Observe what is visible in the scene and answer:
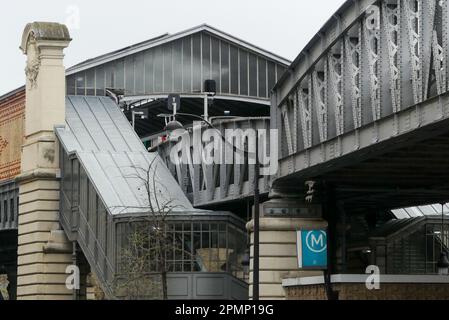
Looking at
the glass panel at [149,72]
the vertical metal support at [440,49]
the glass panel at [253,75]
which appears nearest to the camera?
the vertical metal support at [440,49]

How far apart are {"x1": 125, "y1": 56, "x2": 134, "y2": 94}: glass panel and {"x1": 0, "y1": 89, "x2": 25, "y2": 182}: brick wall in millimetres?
6008

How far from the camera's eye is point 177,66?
82625 mm

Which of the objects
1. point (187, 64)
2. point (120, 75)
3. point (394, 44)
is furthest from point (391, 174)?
point (187, 64)

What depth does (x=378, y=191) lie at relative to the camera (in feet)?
186

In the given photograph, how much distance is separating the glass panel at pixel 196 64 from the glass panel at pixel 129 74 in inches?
149

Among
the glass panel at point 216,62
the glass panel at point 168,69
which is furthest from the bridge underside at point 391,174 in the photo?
the glass panel at point 216,62

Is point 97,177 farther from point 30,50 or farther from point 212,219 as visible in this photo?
point 30,50

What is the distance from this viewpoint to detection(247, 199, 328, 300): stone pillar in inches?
2160

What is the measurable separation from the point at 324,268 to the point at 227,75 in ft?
102

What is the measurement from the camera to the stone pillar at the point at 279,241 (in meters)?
54.9

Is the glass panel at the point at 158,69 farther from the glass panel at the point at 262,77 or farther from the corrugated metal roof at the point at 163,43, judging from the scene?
the glass panel at the point at 262,77

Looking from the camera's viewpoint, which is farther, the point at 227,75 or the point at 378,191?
the point at 227,75

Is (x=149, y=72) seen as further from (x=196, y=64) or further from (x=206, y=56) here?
(x=206, y=56)
